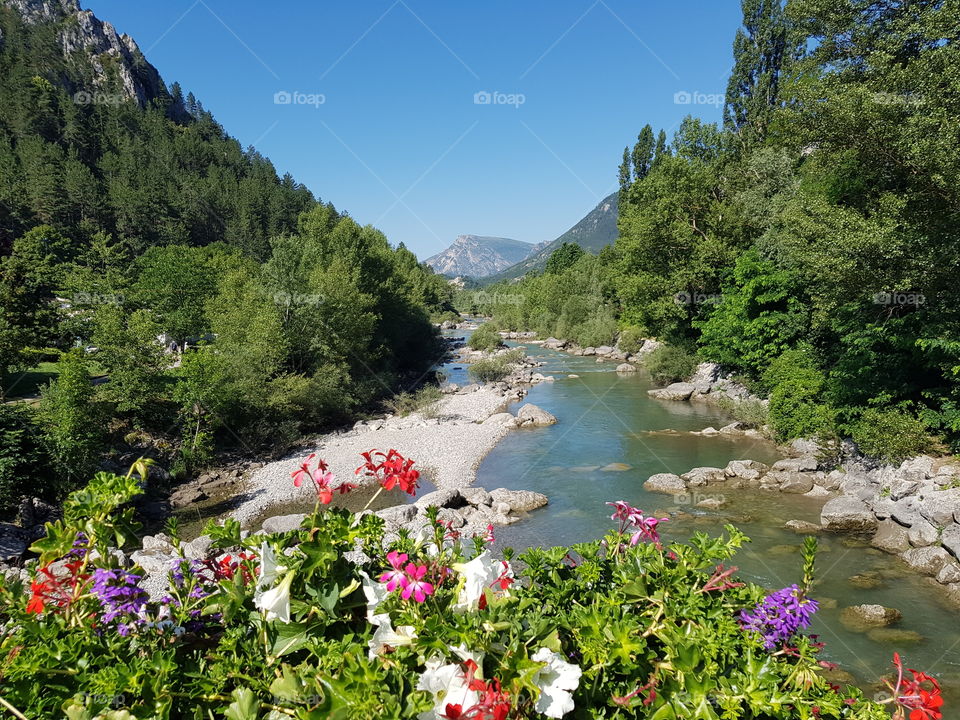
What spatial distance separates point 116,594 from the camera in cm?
224

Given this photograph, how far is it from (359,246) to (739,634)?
39.0 m

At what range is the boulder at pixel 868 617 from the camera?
942 cm

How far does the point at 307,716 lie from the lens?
5.15 feet

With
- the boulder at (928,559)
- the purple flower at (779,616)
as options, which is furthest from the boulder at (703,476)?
the purple flower at (779,616)

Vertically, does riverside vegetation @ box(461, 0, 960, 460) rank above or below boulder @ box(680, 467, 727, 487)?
above

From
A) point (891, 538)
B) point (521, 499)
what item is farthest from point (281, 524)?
point (891, 538)

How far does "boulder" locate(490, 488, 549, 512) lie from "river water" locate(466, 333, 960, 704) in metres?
0.33

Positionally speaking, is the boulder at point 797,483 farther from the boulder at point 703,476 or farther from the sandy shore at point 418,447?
the sandy shore at point 418,447

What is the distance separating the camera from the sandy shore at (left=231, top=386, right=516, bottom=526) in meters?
18.0

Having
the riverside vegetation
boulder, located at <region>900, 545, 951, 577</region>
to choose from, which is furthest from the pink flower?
the riverside vegetation

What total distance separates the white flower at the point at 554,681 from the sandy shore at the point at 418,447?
1564 centimetres

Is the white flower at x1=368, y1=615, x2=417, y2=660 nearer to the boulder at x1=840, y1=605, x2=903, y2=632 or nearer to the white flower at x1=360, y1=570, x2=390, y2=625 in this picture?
the white flower at x1=360, y1=570, x2=390, y2=625

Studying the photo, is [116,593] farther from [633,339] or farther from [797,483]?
[633,339]

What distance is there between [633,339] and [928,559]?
108ft
